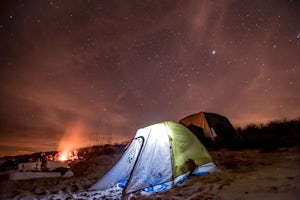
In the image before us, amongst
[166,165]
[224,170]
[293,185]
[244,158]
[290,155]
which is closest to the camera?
[293,185]

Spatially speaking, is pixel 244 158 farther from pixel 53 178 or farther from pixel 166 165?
pixel 53 178

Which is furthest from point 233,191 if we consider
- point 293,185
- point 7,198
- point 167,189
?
point 7,198

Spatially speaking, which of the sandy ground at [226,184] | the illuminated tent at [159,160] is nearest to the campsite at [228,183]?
the sandy ground at [226,184]

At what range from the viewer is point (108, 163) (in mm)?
12414

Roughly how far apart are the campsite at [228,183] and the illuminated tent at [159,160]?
0.26m

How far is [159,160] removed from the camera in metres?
6.52

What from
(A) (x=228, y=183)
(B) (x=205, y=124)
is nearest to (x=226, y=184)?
(A) (x=228, y=183)

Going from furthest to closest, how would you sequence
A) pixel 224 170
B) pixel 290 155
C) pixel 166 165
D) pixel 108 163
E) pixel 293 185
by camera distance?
pixel 108 163 < pixel 290 155 < pixel 224 170 < pixel 166 165 < pixel 293 185

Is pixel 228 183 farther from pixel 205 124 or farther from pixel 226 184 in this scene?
pixel 205 124

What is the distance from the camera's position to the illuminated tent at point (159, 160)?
6188mm

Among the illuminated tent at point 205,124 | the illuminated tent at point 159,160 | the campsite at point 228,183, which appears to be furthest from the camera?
the illuminated tent at point 205,124

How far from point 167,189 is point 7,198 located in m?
4.63

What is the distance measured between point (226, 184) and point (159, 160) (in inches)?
75.4

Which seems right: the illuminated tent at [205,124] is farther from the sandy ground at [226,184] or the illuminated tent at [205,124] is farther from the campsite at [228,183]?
the sandy ground at [226,184]
